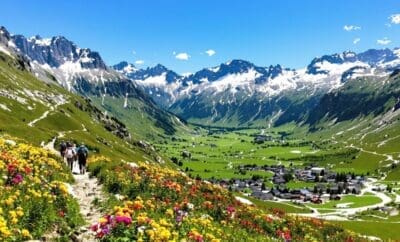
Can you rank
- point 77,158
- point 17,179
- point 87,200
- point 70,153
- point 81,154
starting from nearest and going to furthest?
point 17,179 → point 87,200 → point 81,154 → point 77,158 → point 70,153

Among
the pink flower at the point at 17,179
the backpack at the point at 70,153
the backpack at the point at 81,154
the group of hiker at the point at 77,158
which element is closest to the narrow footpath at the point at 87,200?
the group of hiker at the point at 77,158

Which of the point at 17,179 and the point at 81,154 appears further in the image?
the point at 81,154

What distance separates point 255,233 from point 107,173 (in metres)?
17.0

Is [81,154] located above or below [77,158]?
above

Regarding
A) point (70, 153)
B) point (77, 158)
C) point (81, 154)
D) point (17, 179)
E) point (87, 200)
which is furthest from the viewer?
point (70, 153)

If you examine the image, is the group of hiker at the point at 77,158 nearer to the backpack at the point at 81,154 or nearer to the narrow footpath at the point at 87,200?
the backpack at the point at 81,154

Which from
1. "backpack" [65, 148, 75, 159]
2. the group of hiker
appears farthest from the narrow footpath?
"backpack" [65, 148, 75, 159]

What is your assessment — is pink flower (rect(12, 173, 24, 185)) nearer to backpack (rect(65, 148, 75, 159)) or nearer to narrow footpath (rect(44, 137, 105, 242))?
narrow footpath (rect(44, 137, 105, 242))

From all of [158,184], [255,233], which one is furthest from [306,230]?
[158,184]

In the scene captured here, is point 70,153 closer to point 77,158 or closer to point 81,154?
point 77,158

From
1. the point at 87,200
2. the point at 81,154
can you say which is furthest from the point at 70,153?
the point at 87,200

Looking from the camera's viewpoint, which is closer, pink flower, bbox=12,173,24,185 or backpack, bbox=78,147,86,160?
pink flower, bbox=12,173,24,185

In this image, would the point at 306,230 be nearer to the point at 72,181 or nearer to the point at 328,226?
the point at 328,226

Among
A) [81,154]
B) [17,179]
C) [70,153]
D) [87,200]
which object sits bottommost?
[87,200]
